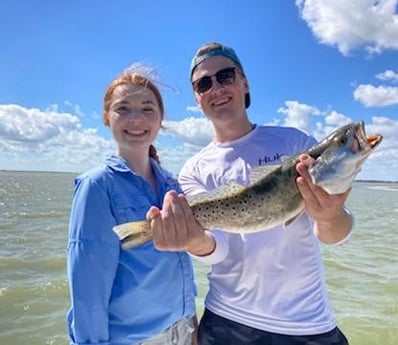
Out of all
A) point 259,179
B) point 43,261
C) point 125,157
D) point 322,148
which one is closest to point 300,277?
point 259,179

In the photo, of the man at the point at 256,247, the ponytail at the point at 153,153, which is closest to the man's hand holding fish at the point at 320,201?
the man at the point at 256,247

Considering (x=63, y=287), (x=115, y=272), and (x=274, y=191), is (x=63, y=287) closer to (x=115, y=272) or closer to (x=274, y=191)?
(x=115, y=272)

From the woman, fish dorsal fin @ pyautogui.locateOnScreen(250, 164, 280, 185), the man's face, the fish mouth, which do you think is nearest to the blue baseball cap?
the man's face

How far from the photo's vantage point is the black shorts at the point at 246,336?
132 inches

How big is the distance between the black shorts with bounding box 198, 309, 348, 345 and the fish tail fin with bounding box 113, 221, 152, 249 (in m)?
1.02

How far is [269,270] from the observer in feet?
11.4

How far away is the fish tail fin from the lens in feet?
10.1

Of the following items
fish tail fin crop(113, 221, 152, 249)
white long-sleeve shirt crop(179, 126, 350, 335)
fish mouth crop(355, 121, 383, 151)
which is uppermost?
fish mouth crop(355, 121, 383, 151)

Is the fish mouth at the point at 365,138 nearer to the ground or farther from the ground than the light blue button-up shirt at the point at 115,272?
farther from the ground

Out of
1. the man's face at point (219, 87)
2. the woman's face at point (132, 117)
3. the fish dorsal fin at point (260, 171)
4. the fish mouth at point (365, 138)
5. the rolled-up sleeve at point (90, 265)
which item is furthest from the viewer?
the man's face at point (219, 87)

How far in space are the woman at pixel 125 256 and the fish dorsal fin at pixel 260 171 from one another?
796 millimetres

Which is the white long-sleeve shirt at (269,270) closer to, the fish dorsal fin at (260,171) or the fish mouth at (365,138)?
the fish dorsal fin at (260,171)

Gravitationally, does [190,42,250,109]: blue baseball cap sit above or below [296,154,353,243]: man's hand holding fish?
above

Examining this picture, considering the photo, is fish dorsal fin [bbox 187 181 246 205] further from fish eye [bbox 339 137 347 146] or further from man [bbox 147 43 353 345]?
fish eye [bbox 339 137 347 146]
